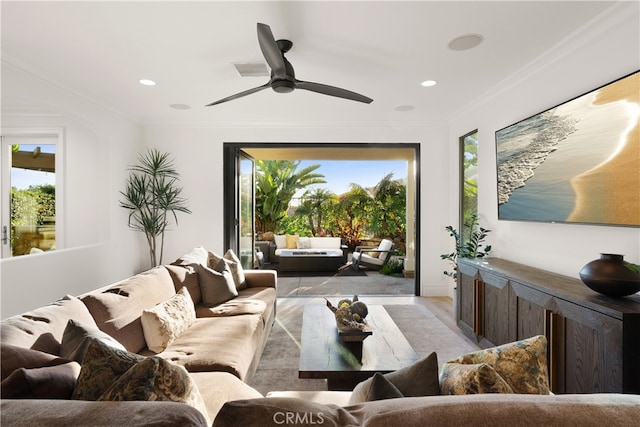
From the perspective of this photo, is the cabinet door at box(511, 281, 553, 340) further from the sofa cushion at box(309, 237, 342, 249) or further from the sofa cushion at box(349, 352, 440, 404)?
the sofa cushion at box(309, 237, 342, 249)

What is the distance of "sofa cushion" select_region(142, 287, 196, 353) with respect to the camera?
203cm

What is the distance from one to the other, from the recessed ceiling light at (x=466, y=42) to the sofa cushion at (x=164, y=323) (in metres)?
2.93

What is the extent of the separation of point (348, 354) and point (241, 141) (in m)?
3.83

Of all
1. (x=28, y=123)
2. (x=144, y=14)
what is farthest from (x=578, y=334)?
(x=28, y=123)

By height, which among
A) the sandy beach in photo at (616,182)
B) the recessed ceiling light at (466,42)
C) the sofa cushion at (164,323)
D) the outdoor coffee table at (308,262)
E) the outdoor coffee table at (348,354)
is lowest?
the outdoor coffee table at (308,262)

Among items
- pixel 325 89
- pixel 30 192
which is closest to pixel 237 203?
pixel 30 192

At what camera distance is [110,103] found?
4.16 metres

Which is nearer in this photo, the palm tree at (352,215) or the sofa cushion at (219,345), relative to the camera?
the sofa cushion at (219,345)

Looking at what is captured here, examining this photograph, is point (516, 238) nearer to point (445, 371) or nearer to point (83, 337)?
point (445, 371)

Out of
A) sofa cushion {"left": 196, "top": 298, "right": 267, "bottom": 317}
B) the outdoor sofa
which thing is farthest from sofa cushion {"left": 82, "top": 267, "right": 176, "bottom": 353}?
the outdoor sofa

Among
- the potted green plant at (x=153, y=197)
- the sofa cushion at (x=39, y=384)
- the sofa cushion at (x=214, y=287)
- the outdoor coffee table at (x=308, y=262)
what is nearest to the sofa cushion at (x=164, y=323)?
the sofa cushion at (x=214, y=287)

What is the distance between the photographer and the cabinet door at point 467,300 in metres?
3.19

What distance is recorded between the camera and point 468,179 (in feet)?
14.8

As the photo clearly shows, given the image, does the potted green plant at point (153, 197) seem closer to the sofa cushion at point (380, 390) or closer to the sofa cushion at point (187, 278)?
the sofa cushion at point (187, 278)
